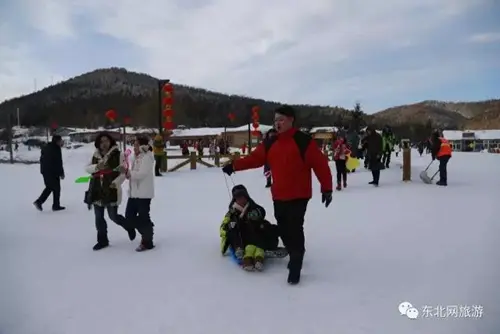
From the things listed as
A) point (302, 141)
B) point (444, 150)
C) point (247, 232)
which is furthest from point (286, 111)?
point (444, 150)

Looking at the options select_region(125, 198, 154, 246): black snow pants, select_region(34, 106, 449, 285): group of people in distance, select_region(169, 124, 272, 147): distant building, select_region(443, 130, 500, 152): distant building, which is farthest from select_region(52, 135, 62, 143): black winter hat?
select_region(169, 124, 272, 147): distant building

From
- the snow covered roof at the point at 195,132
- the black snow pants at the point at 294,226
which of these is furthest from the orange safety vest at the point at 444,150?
the snow covered roof at the point at 195,132

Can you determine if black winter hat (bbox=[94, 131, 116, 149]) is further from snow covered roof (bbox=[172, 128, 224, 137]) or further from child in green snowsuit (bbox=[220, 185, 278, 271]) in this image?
snow covered roof (bbox=[172, 128, 224, 137])

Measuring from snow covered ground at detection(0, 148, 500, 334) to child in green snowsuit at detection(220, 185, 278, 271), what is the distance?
0.17 m

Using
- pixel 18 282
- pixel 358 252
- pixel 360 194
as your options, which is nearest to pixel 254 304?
pixel 358 252

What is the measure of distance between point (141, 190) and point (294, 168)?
204 cm

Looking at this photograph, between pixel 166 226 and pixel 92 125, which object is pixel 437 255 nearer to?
pixel 166 226

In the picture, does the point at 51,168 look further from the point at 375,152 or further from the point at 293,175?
the point at 375,152

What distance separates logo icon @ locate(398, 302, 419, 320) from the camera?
10.0 ft

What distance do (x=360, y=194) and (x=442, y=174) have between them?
2516mm

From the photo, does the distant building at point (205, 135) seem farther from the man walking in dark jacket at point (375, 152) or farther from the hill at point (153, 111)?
the man walking in dark jacket at point (375, 152)

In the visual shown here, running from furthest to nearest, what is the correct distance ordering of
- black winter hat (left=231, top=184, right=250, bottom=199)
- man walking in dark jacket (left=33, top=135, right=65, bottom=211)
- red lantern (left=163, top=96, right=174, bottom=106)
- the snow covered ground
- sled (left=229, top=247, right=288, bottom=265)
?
1. red lantern (left=163, top=96, right=174, bottom=106)
2. man walking in dark jacket (left=33, top=135, right=65, bottom=211)
3. black winter hat (left=231, top=184, right=250, bottom=199)
4. sled (left=229, top=247, right=288, bottom=265)
5. the snow covered ground

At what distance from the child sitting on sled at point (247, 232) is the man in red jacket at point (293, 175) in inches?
19.8

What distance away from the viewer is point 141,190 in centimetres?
494
